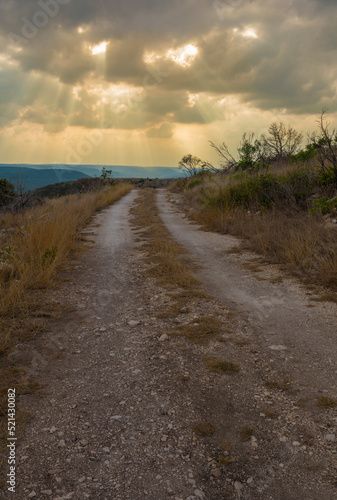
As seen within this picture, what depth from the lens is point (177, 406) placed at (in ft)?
8.30

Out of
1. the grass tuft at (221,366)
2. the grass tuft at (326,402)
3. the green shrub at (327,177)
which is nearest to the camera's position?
the grass tuft at (326,402)

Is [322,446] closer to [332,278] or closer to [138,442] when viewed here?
[138,442]

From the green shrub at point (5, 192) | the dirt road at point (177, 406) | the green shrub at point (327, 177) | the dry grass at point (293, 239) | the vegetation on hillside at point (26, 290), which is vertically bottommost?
the dirt road at point (177, 406)

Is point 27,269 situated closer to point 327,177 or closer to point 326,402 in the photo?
point 326,402

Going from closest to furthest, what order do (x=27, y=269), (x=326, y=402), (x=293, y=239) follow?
(x=326, y=402), (x=27, y=269), (x=293, y=239)

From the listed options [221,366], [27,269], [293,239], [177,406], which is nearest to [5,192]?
[27,269]

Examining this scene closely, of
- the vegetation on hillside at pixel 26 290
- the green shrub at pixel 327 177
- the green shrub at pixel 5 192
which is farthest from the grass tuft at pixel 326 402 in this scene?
the green shrub at pixel 5 192

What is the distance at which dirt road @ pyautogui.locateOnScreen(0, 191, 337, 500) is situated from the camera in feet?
6.24

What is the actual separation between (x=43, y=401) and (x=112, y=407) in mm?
551

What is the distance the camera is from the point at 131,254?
7.63 m

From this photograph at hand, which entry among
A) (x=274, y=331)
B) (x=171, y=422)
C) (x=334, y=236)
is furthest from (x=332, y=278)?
(x=171, y=422)

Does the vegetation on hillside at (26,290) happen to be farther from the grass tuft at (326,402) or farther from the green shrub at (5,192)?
the green shrub at (5,192)

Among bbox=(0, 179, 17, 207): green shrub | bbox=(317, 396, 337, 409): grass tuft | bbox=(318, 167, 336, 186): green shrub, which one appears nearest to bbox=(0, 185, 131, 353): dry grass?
bbox=(317, 396, 337, 409): grass tuft

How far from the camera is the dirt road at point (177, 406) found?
190cm
